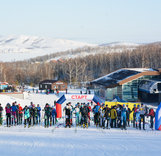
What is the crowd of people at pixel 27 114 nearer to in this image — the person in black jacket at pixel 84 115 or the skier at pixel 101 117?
the person in black jacket at pixel 84 115

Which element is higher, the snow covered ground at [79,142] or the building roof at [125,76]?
the building roof at [125,76]

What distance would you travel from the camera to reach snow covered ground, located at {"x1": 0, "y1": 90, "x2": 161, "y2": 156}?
7621 mm

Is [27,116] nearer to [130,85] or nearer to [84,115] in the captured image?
[84,115]

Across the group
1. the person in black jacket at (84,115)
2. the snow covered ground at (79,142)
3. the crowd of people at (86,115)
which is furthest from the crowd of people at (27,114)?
the person in black jacket at (84,115)

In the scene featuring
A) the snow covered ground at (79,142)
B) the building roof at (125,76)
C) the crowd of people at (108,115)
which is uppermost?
the building roof at (125,76)

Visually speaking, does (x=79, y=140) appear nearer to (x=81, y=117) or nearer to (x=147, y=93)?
(x=81, y=117)

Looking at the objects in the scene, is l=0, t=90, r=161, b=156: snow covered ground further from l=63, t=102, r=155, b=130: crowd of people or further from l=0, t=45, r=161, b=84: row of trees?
l=0, t=45, r=161, b=84: row of trees

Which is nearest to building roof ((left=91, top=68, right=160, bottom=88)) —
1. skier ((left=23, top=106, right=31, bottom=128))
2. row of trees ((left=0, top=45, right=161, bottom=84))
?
skier ((left=23, top=106, right=31, bottom=128))

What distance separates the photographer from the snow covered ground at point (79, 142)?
7.62 meters

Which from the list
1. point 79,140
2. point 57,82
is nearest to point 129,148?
point 79,140

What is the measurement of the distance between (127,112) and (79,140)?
393cm

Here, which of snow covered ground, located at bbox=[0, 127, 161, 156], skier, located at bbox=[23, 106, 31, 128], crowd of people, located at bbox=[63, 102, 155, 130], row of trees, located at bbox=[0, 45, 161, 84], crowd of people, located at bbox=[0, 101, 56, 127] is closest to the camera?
snow covered ground, located at bbox=[0, 127, 161, 156]

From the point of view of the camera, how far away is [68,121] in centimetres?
1222

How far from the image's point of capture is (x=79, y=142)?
8.88m
